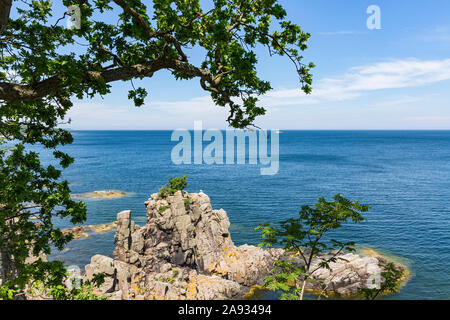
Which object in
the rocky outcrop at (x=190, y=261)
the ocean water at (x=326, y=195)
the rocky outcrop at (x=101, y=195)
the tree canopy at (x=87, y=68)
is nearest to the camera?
the tree canopy at (x=87, y=68)

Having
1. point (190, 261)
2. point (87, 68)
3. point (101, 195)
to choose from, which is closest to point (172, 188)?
point (190, 261)

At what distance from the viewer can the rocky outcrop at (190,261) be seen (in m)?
28.2

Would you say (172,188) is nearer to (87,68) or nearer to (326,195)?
(87,68)

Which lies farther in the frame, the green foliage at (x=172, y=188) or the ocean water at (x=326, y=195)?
the ocean water at (x=326, y=195)

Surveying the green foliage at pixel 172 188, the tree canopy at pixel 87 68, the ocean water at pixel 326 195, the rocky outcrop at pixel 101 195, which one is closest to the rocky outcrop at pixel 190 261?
the green foliage at pixel 172 188

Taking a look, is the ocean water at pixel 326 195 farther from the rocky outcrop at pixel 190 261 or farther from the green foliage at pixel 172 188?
the green foliage at pixel 172 188

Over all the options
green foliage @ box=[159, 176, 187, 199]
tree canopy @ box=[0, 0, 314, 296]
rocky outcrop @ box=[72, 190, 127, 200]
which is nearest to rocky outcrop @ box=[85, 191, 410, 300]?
green foliage @ box=[159, 176, 187, 199]

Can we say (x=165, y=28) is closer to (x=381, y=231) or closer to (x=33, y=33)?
(x=33, y=33)

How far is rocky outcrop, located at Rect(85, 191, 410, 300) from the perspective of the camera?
28.2 metres

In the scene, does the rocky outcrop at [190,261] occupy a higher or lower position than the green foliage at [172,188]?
lower

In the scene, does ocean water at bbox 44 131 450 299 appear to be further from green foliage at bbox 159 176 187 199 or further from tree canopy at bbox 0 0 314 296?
tree canopy at bbox 0 0 314 296

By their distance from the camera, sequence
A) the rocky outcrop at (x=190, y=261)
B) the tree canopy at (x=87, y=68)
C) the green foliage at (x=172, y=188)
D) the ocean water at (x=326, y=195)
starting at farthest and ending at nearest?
1. the ocean water at (x=326, y=195)
2. the green foliage at (x=172, y=188)
3. the rocky outcrop at (x=190, y=261)
4. the tree canopy at (x=87, y=68)

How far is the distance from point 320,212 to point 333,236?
33771 mm
